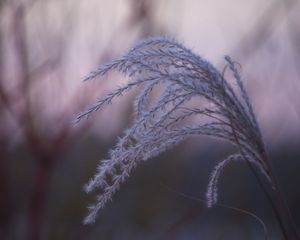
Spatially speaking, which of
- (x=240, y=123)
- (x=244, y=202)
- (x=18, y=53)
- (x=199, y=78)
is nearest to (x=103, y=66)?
(x=199, y=78)

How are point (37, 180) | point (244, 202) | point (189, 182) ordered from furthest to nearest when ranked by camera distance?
point (244, 202), point (189, 182), point (37, 180)

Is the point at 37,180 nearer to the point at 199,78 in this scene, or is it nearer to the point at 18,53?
the point at 18,53

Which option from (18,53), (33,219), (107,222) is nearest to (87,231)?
(33,219)

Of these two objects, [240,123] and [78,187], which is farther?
[78,187]

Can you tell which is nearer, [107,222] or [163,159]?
[163,159]

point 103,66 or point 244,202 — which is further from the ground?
point 103,66

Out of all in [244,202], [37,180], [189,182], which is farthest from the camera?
[244,202]

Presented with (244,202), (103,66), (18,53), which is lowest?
(244,202)

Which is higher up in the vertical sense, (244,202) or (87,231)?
(87,231)

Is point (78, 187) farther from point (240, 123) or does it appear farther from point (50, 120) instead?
point (240, 123)
